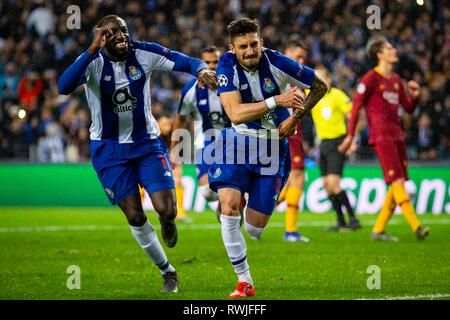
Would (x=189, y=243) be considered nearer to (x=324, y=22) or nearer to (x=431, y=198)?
(x=431, y=198)

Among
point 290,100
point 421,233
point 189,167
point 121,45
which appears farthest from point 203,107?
point 189,167

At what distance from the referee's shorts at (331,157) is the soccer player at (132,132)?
681cm

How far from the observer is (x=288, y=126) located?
8297mm

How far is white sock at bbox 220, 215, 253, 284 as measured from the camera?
26.7 feet

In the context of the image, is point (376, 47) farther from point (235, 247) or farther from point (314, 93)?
point (235, 247)

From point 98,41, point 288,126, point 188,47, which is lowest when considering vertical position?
point 288,126

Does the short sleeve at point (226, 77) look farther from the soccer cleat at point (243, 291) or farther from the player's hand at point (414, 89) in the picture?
the player's hand at point (414, 89)

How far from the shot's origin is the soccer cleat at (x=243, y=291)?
802 cm

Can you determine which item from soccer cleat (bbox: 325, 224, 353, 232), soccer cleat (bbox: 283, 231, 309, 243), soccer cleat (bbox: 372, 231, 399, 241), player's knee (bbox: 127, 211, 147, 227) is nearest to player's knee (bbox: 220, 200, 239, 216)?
player's knee (bbox: 127, 211, 147, 227)

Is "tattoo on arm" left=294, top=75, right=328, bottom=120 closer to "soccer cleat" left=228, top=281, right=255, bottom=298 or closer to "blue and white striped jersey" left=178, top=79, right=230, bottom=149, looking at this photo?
"soccer cleat" left=228, top=281, right=255, bottom=298

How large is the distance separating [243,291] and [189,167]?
1236cm

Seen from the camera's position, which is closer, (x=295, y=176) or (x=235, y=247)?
(x=235, y=247)
